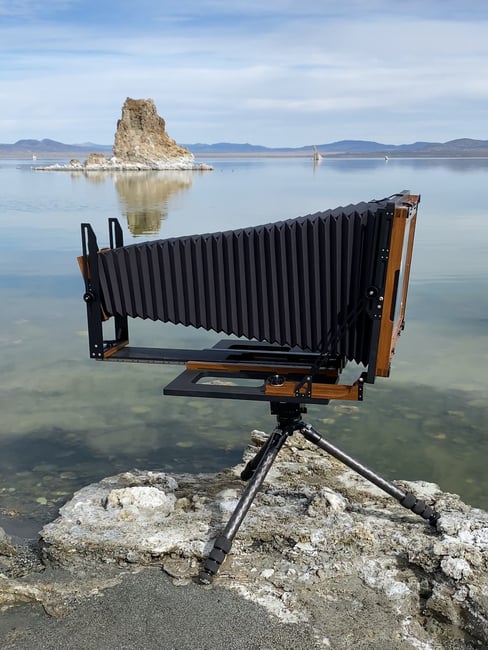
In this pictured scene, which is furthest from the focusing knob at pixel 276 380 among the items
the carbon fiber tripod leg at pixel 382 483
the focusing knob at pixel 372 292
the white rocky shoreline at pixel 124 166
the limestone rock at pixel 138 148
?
the limestone rock at pixel 138 148

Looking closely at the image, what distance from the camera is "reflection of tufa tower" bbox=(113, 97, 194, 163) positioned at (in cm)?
11200

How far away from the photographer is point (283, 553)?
4820 millimetres

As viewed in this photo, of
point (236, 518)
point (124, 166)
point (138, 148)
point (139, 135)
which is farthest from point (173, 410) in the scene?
point (139, 135)

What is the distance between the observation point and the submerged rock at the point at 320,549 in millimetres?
4191

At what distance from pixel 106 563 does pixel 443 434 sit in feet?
14.7

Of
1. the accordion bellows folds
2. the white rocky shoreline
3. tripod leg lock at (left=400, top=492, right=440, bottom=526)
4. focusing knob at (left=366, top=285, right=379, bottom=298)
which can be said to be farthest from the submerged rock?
the white rocky shoreline

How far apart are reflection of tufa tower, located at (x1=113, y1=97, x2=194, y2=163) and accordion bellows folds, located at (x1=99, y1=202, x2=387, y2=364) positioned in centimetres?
11087

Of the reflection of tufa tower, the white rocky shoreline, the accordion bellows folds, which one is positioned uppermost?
the accordion bellows folds

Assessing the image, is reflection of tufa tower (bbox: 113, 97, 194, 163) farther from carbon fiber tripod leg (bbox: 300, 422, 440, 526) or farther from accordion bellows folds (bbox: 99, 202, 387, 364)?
carbon fiber tripod leg (bbox: 300, 422, 440, 526)

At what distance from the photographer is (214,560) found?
4.57m

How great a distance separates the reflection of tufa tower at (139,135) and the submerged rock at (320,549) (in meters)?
111

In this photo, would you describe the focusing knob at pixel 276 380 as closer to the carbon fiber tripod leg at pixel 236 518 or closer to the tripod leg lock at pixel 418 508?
the carbon fiber tripod leg at pixel 236 518

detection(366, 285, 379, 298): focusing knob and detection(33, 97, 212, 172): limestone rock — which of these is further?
detection(33, 97, 212, 172): limestone rock

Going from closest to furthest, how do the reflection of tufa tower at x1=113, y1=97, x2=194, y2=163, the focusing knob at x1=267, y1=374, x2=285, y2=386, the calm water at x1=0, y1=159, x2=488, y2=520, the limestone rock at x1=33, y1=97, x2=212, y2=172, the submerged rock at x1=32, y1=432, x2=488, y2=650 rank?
the submerged rock at x1=32, y1=432, x2=488, y2=650, the focusing knob at x1=267, y1=374, x2=285, y2=386, the calm water at x1=0, y1=159, x2=488, y2=520, the limestone rock at x1=33, y1=97, x2=212, y2=172, the reflection of tufa tower at x1=113, y1=97, x2=194, y2=163
